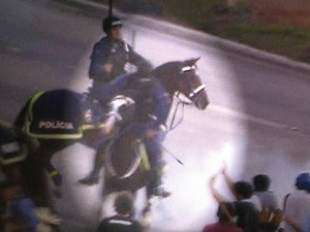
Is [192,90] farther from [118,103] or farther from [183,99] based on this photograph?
[118,103]

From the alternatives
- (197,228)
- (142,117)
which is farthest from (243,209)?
(142,117)

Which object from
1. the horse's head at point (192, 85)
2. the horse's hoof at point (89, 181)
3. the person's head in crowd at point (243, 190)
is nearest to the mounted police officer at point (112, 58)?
the horse's head at point (192, 85)

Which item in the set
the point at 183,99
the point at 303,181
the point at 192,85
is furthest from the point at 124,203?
the point at 303,181

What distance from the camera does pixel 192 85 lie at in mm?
7145

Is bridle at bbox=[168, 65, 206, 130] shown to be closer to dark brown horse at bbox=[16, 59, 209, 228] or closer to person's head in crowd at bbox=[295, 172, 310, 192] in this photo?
dark brown horse at bbox=[16, 59, 209, 228]

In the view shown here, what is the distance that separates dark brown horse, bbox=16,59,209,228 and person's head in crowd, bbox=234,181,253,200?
493mm

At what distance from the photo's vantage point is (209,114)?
23.4ft

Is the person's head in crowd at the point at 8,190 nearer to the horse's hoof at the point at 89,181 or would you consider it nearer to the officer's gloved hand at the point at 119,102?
the horse's hoof at the point at 89,181

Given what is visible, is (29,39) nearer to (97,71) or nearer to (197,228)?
(97,71)

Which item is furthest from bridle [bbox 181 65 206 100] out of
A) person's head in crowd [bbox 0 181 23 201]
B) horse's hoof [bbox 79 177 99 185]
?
person's head in crowd [bbox 0 181 23 201]

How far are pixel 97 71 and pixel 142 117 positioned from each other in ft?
1.19

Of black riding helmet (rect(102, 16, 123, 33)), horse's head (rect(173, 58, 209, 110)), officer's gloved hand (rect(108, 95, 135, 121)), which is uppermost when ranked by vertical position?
black riding helmet (rect(102, 16, 123, 33))

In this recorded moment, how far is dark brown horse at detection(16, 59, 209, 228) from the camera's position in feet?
22.3

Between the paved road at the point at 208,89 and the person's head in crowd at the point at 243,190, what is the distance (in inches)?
2.8
